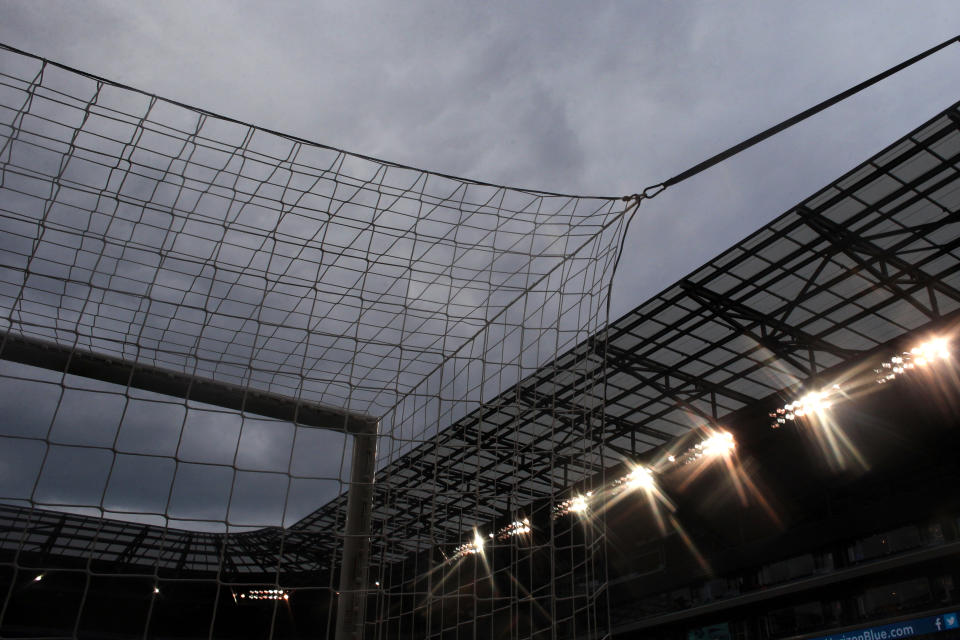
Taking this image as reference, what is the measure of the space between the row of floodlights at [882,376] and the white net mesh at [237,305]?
11.1m

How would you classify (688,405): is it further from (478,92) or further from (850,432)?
(478,92)

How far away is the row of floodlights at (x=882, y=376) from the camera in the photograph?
13.7 meters

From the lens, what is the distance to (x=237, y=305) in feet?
16.4

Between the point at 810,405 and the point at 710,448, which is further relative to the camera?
the point at 710,448

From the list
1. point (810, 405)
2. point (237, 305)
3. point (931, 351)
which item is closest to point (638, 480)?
point (810, 405)

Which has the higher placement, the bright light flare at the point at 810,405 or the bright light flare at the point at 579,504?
the bright light flare at the point at 810,405

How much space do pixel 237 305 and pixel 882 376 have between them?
1372 centimetres

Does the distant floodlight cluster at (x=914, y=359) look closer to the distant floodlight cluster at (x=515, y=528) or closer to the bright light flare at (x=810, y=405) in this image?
the bright light flare at (x=810, y=405)

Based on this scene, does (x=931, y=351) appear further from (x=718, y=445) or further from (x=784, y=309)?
(x=718, y=445)

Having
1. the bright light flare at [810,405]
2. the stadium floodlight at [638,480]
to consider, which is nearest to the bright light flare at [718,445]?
the bright light flare at [810,405]

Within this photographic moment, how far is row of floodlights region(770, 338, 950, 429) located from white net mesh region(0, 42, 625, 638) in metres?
11.1

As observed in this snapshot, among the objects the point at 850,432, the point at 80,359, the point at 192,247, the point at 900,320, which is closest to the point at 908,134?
the point at 900,320

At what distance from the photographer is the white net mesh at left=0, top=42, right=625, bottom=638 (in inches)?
162

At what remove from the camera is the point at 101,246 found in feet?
14.9
